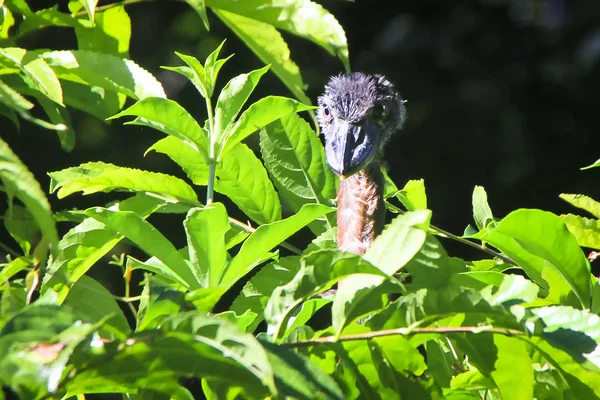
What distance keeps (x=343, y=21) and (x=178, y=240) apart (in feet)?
3.90

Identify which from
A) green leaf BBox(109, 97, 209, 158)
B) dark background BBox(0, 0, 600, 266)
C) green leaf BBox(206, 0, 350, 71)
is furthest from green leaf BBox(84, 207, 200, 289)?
dark background BBox(0, 0, 600, 266)

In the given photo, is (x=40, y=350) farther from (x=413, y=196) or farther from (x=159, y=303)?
(x=413, y=196)

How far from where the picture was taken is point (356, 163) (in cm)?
138

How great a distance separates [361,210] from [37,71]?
0.71 m

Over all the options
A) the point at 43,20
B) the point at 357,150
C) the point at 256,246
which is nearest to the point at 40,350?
the point at 256,246

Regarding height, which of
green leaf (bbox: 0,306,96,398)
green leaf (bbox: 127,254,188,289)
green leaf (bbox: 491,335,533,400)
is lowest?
green leaf (bbox: 491,335,533,400)

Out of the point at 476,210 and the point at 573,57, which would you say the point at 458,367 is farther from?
the point at 573,57

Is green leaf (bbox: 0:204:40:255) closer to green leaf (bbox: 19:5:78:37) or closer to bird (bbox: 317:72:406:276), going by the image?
green leaf (bbox: 19:5:78:37)

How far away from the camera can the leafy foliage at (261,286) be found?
1.95 feet

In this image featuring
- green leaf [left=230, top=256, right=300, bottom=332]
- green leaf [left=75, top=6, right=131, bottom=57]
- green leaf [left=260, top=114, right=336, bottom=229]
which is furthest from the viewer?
A: green leaf [left=75, top=6, right=131, bottom=57]

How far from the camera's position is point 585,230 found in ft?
3.51

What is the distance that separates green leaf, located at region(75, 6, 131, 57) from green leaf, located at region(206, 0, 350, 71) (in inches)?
8.1

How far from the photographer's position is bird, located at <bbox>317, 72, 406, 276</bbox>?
1408 mm

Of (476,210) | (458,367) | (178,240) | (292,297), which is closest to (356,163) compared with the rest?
(476,210)
